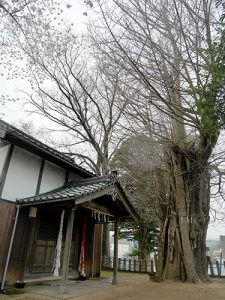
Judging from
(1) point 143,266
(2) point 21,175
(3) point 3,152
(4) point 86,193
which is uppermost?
(3) point 3,152

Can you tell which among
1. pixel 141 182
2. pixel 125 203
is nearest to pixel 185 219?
pixel 125 203

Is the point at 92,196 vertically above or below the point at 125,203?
below

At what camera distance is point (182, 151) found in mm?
10516

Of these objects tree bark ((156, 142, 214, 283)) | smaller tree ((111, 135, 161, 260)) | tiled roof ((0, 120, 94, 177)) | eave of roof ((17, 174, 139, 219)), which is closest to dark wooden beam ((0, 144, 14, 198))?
tiled roof ((0, 120, 94, 177))

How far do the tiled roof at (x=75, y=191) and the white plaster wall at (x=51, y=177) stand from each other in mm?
311

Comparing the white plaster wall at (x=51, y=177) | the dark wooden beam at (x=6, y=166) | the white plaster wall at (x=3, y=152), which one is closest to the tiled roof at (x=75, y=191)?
the white plaster wall at (x=51, y=177)

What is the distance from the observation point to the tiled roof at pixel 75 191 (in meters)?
7.77

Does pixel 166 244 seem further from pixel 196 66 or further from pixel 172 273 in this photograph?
pixel 196 66

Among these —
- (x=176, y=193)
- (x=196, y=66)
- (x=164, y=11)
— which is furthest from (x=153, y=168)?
(x=164, y=11)

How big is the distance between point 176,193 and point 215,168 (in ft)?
6.65

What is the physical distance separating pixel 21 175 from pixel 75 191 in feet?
6.53

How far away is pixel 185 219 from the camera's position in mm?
10031

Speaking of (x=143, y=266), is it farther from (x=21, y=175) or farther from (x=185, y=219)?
(x=21, y=175)

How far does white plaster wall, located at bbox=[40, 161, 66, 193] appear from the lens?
963cm
